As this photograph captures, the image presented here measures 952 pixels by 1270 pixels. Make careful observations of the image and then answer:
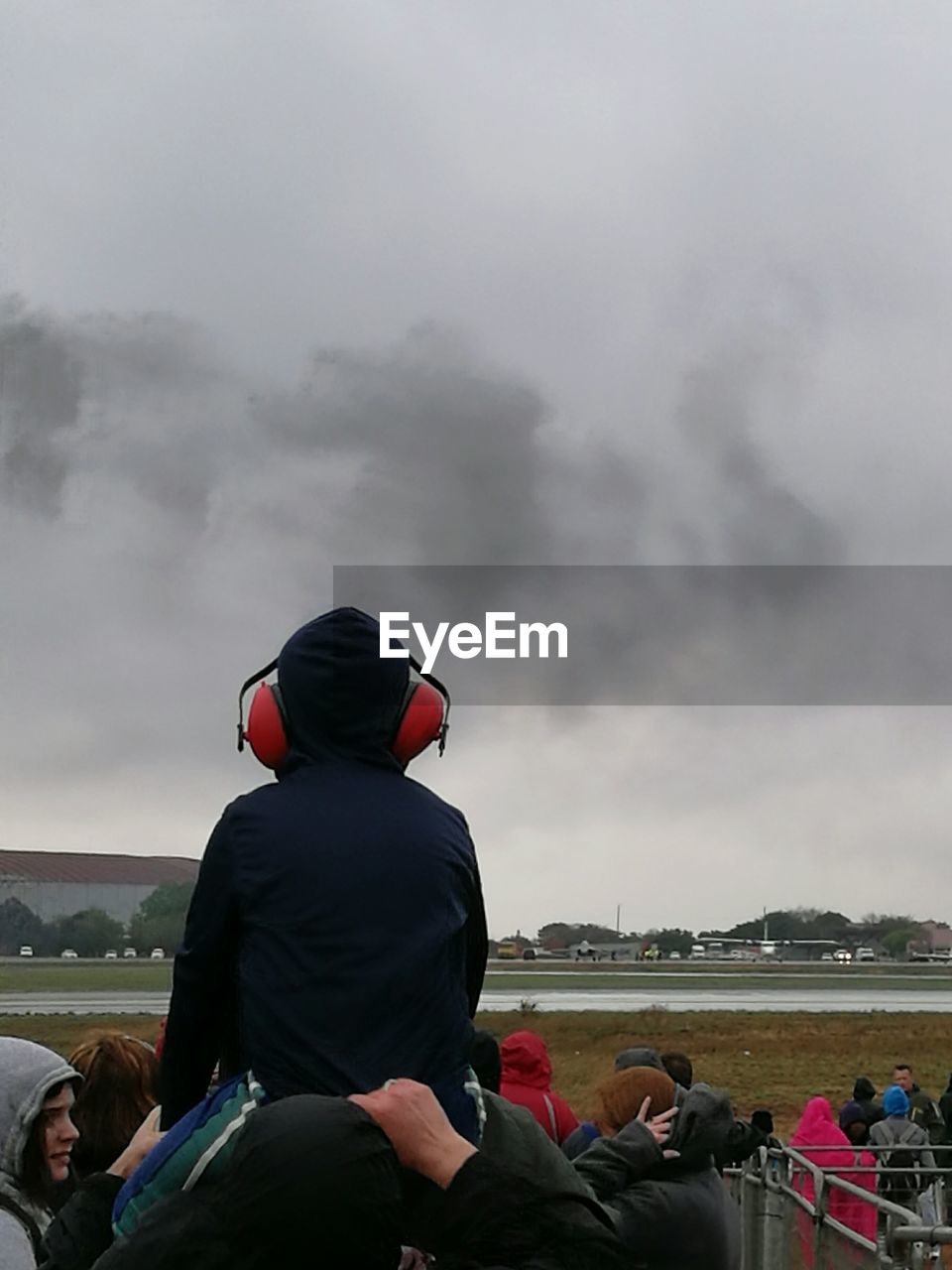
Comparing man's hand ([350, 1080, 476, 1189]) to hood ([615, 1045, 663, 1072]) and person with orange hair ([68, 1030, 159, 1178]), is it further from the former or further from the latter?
hood ([615, 1045, 663, 1072])

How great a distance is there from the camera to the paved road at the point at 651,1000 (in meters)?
49.7

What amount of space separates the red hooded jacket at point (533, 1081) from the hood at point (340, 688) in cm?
373

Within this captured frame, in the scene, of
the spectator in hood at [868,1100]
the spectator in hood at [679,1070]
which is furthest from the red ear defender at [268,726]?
the spectator in hood at [868,1100]

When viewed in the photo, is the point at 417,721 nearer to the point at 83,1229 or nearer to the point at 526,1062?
the point at 83,1229

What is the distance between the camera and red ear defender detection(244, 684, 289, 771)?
2.83 m

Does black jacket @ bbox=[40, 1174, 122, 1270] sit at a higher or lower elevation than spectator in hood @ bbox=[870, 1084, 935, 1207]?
higher

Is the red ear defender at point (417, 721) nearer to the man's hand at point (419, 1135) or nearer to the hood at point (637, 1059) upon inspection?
the man's hand at point (419, 1135)

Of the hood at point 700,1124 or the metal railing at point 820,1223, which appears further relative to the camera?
the metal railing at point 820,1223

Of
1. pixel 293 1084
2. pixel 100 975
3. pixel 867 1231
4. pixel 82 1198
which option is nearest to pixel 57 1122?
pixel 82 1198

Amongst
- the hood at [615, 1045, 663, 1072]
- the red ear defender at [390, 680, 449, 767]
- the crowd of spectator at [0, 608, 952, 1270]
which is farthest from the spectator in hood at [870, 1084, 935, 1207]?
the red ear defender at [390, 680, 449, 767]

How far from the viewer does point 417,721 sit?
2844mm

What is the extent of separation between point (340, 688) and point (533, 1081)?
3.93 meters

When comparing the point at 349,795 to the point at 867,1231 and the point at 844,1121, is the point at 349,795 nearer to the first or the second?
the point at 867,1231

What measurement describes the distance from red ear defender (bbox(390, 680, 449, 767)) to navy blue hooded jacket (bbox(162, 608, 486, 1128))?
0.05 metres
